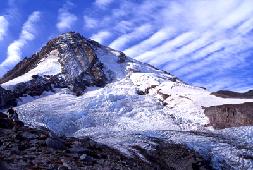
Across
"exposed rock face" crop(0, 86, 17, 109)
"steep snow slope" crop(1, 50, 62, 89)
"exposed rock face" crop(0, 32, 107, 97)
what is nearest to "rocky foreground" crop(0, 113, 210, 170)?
"exposed rock face" crop(0, 86, 17, 109)

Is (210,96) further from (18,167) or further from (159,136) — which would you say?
(18,167)

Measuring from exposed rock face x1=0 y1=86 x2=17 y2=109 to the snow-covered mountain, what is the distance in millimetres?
1226

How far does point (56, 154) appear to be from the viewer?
32.7 m

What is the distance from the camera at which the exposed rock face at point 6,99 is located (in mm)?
62784

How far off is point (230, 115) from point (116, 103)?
14.4 m

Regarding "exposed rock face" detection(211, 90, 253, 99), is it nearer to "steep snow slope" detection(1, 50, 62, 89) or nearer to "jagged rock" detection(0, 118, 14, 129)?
"steep snow slope" detection(1, 50, 62, 89)

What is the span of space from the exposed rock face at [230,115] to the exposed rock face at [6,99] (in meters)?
23.4

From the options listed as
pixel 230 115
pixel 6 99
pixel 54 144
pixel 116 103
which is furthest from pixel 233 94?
pixel 54 144

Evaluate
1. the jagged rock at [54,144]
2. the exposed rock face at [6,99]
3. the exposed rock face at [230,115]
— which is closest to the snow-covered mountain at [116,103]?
the exposed rock face at [230,115]

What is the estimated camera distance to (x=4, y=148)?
105 feet

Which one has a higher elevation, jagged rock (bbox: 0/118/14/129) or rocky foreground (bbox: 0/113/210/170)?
jagged rock (bbox: 0/118/14/129)

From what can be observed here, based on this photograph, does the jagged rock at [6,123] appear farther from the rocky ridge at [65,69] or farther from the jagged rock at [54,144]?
the rocky ridge at [65,69]

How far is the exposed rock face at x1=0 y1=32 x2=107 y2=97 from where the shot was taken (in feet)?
245

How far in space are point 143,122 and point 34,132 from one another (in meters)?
26.7
